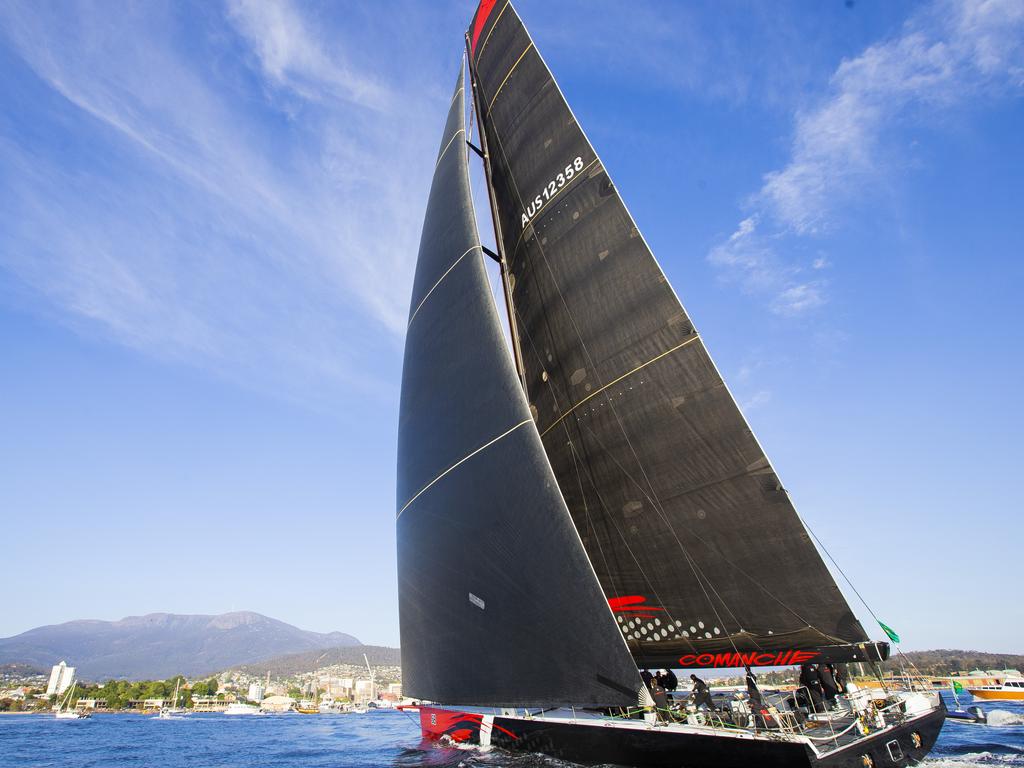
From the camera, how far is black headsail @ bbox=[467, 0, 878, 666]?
8.78 m

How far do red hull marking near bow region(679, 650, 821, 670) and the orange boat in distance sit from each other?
3577 cm

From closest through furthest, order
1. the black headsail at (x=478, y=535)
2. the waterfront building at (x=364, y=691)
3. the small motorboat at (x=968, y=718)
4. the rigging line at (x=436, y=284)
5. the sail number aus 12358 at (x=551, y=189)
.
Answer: the black headsail at (x=478, y=535) → the rigging line at (x=436, y=284) → the sail number aus 12358 at (x=551, y=189) → the small motorboat at (x=968, y=718) → the waterfront building at (x=364, y=691)

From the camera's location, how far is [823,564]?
27.4ft

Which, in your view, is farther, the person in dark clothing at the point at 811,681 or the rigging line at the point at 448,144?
the rigging line at the point at 448,144

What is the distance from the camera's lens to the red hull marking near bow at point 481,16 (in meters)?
15.5

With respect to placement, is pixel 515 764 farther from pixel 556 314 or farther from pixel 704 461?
pixel 556 314

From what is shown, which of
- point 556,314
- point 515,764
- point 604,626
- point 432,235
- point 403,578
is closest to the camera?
point 604,626

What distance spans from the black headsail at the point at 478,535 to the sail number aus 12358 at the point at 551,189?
1.64 m

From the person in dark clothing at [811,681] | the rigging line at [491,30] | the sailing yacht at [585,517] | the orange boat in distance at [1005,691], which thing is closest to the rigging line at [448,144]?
the sailing yacht at [585,517]

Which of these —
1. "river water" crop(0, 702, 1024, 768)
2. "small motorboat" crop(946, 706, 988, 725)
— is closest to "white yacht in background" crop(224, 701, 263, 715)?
"river water" crop(0, 702, 1024, 768)

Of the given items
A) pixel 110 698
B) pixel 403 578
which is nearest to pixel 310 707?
pixel 110 698

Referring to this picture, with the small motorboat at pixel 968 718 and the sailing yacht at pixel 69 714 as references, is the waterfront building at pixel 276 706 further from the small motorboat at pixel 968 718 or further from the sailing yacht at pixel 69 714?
the small motorboat at pixel 968 718

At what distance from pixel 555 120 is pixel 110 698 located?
4263 inches

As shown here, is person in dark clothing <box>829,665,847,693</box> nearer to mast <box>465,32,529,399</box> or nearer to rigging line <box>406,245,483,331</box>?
mast <box>465,32,529,399</box>
